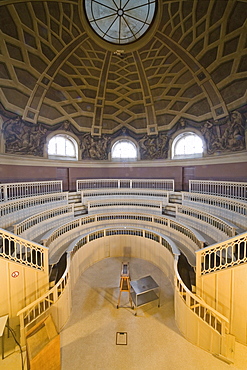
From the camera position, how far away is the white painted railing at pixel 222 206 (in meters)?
6.74

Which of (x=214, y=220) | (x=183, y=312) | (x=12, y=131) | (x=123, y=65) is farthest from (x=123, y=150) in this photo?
(x=183, y=312)

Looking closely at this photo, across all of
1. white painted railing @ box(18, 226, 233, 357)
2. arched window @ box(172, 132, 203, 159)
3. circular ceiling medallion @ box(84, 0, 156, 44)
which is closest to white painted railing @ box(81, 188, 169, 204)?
arched window @ box(172, 132, 203, 159)

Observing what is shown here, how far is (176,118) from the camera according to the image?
13172 millimetres

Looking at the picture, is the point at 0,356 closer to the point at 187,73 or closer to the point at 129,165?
the point at 129,165

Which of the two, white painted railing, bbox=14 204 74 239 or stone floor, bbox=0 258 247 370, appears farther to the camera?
white painted railing, bbox=14 204 74 239

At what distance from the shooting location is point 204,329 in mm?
4066

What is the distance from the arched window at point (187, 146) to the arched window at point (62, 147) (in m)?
8.46

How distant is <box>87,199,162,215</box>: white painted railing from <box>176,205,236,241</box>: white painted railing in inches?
56.4

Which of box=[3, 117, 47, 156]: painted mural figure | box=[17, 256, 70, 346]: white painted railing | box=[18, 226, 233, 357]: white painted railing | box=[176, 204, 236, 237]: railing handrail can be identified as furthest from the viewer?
box=[3, 117, 47, 156]: painted mural figure

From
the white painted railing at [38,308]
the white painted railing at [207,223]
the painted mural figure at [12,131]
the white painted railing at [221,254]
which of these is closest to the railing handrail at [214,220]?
the white painted railing at [207,223]

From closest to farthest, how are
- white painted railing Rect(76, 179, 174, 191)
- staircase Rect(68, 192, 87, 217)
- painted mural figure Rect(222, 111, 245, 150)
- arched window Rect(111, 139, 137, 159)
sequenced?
painted mural figure Rect(222, 111, 245, 150) → staircase Rect(68, 192, 87, 217) → white painted railing Rect(76, 179, 174, 191) → arched window Rect(111, 139, 137, 159)

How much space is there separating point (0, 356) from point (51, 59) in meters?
14.3

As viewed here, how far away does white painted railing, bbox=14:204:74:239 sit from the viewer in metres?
6.84

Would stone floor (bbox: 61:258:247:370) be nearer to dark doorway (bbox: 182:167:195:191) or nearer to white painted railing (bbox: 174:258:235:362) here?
white painted railing (bbox: 174:258:235:362)
